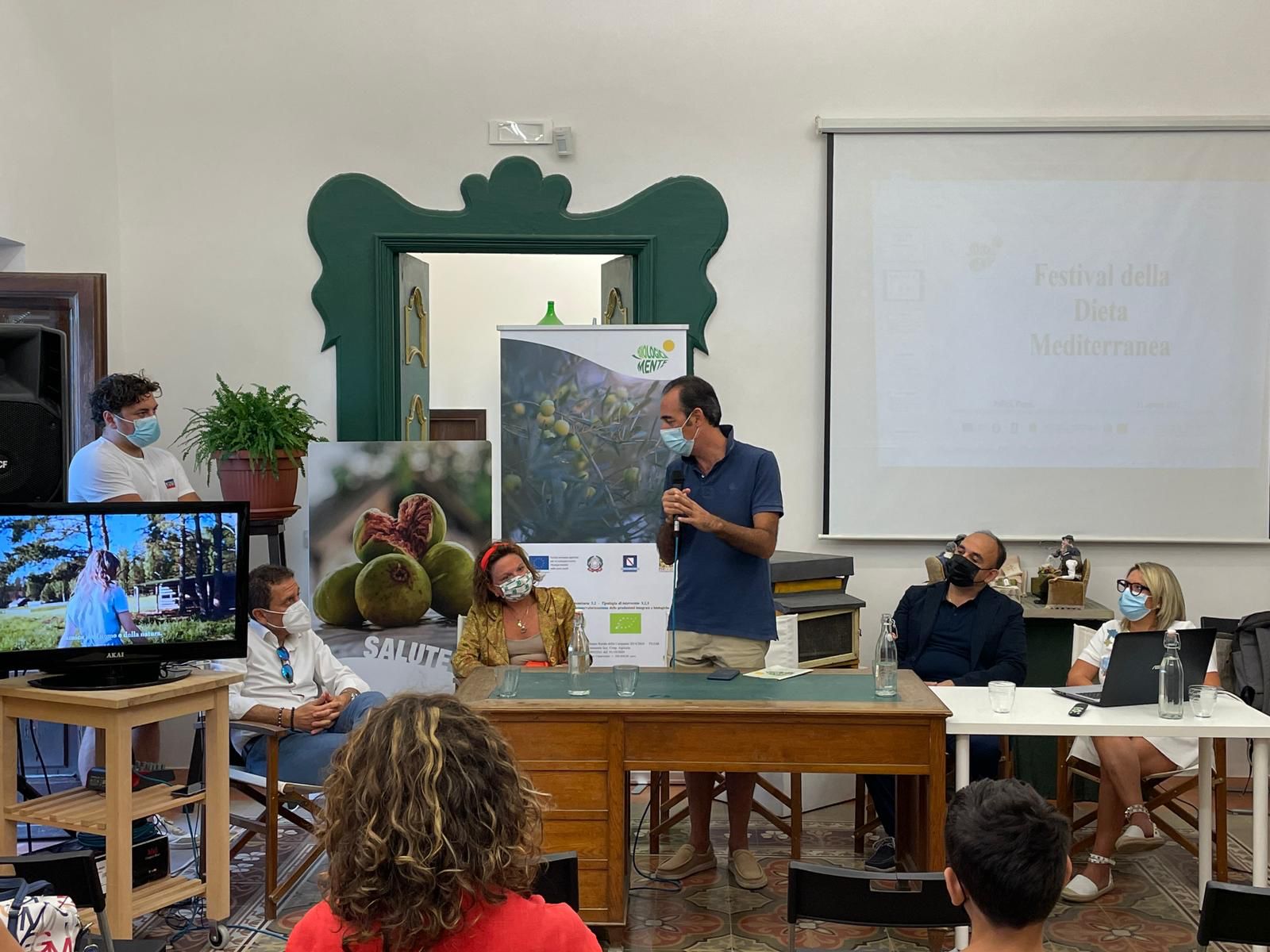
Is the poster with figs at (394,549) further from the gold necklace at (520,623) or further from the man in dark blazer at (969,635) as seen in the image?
the man in dark blazer at (969,635)

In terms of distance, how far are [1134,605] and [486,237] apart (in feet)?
10.7

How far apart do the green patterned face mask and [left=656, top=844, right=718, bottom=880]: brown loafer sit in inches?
42.2

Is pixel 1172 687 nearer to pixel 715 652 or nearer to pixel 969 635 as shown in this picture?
pixel 969 635

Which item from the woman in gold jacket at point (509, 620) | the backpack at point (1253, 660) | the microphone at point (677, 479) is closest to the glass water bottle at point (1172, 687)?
the backpack at point (1253, 660)

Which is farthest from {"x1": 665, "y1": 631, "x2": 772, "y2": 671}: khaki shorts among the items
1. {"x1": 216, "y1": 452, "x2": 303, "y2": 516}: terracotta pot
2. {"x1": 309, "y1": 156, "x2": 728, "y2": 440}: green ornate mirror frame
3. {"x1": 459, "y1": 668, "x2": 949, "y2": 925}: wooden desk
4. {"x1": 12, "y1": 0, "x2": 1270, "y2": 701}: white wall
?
{"x1": 216, "y1": 452, "x2": 303, "y2": 516}: terracotta pot

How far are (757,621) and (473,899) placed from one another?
2.65 meters

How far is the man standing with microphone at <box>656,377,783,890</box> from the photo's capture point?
3.92 metres

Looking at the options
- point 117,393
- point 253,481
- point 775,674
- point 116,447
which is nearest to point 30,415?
point 117,393

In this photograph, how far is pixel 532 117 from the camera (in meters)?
5.57

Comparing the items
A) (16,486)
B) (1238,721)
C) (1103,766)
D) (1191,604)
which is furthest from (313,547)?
(1191,604)

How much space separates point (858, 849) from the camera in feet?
14.5

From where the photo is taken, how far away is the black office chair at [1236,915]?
6.91 feet

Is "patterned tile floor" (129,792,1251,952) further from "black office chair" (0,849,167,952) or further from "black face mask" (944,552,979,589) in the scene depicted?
"black office chair" (0,849,167,952)

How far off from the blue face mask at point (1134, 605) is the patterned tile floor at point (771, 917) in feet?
3.04
